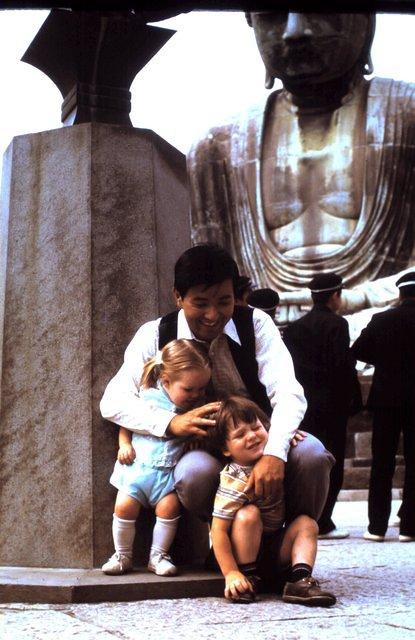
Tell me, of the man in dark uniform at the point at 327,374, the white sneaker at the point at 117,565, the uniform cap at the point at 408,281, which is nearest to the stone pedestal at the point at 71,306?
the white sneaker at the point at 117,565

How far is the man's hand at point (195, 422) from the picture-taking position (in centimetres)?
271

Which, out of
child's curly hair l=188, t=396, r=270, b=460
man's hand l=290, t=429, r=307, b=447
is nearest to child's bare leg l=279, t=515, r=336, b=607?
man's hand l=290, t=429, r=307, b=447

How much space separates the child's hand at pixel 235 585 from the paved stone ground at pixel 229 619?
0.03 m

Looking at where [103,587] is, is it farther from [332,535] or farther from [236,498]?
[332,535]

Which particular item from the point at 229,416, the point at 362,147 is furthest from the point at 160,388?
the point at 362,147

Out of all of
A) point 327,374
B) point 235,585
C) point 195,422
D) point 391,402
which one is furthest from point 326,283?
point 235,585

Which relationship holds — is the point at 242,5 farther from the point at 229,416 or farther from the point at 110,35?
the point at 110,35

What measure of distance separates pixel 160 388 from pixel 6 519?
2.46 feet

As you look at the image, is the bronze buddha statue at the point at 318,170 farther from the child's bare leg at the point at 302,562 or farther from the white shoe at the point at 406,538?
the child's bare leg at the point at 302,562

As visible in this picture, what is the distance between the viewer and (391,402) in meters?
5.25

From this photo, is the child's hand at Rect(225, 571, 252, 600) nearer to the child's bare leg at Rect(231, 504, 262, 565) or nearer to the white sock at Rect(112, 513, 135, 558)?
the child's bare leg at Rect(231, 504, 262, 565)

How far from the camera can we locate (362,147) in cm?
1112

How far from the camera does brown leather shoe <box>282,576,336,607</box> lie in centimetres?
250

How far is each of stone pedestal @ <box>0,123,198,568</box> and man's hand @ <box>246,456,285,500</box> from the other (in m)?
0.64
